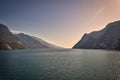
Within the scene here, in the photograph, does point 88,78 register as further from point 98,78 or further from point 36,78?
point 36,78

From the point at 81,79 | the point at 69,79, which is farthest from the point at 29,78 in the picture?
the point at 81,79

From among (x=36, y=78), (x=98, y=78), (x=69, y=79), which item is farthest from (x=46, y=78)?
(x=98, y=78)

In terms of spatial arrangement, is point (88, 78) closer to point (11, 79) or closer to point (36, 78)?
point (36, 78)

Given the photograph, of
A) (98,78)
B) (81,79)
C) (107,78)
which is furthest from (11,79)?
(107,78)

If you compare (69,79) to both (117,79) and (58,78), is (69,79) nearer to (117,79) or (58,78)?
(58,78)

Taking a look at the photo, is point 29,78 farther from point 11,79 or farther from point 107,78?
point 107,78

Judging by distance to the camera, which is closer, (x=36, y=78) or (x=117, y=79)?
(x=117, y=79)

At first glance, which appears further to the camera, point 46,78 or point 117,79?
point 46,78
